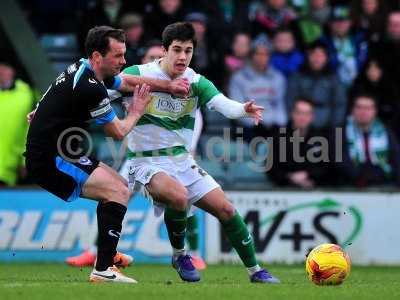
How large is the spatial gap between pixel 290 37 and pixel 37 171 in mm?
7061

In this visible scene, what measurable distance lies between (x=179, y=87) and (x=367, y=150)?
530 cm

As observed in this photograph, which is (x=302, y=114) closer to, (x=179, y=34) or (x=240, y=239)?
(x=179, y=34)

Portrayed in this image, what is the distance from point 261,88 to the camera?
15461mm

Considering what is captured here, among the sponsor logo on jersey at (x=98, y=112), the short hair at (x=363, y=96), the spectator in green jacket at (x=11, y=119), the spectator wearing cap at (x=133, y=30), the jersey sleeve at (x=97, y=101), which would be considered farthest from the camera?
the spectator wearing cap at (x=133, y=30)

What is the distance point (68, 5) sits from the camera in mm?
18094

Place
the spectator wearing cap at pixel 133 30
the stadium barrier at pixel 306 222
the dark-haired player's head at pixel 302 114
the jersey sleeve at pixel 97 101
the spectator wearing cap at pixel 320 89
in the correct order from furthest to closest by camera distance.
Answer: the spectator wearing cap at pixel 320 89, the spectator wearing cap at pixel 133 30, the dark-haired player's head at pixel 302 114, the stadium barrier at pixel 306 222, the jersey sleeve at pixel 97 101

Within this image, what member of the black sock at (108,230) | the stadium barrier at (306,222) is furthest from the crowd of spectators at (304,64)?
the black sock at (108,230)

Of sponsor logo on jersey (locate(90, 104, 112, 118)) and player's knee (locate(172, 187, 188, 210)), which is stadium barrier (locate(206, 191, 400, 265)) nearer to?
player's knee (locate(172, 187, 188, 210))

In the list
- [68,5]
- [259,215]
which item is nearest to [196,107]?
[259,215]

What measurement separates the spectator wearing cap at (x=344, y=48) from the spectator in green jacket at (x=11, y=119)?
4361 mm

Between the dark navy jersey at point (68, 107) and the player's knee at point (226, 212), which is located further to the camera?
the player's knee at point (226, 212)

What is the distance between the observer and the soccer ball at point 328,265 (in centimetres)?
945

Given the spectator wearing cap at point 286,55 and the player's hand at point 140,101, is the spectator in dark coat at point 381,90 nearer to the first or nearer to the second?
the spectator wearing cap at point 286,55

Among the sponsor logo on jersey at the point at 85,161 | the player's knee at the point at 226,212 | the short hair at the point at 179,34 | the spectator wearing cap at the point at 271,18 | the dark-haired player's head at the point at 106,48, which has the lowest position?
the player's knee at the point at 226,212
